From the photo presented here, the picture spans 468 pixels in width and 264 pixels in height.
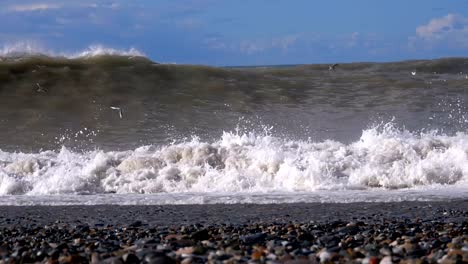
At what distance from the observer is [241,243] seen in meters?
5.14

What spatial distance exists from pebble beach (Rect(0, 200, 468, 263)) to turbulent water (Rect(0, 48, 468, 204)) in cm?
97

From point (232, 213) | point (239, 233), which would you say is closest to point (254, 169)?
point (232, 213)

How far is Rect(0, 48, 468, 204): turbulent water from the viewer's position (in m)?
10.4

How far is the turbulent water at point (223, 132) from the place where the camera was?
1044 centimetres

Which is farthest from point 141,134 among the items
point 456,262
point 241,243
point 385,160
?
point 456,262

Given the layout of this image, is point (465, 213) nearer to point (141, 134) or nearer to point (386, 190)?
point (386, 190)

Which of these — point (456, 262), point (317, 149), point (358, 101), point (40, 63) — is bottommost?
point (456, 262)

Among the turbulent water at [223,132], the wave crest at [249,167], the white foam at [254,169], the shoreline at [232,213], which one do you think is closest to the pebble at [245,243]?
the shoreline at [232,213]

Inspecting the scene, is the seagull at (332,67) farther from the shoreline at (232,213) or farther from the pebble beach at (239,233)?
the pebble beach at (239,233)

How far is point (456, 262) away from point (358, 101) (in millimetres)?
13885

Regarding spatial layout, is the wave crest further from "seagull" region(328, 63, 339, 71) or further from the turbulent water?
"seagull" region(328, 63, 339, 71)

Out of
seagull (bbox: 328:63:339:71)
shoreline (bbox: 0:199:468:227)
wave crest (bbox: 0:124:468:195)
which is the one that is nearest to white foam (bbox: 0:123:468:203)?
wave crest (bbox: 0:124:468:195)

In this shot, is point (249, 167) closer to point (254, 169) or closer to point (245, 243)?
point (254, 169)

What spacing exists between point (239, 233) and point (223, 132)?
7363 mm
